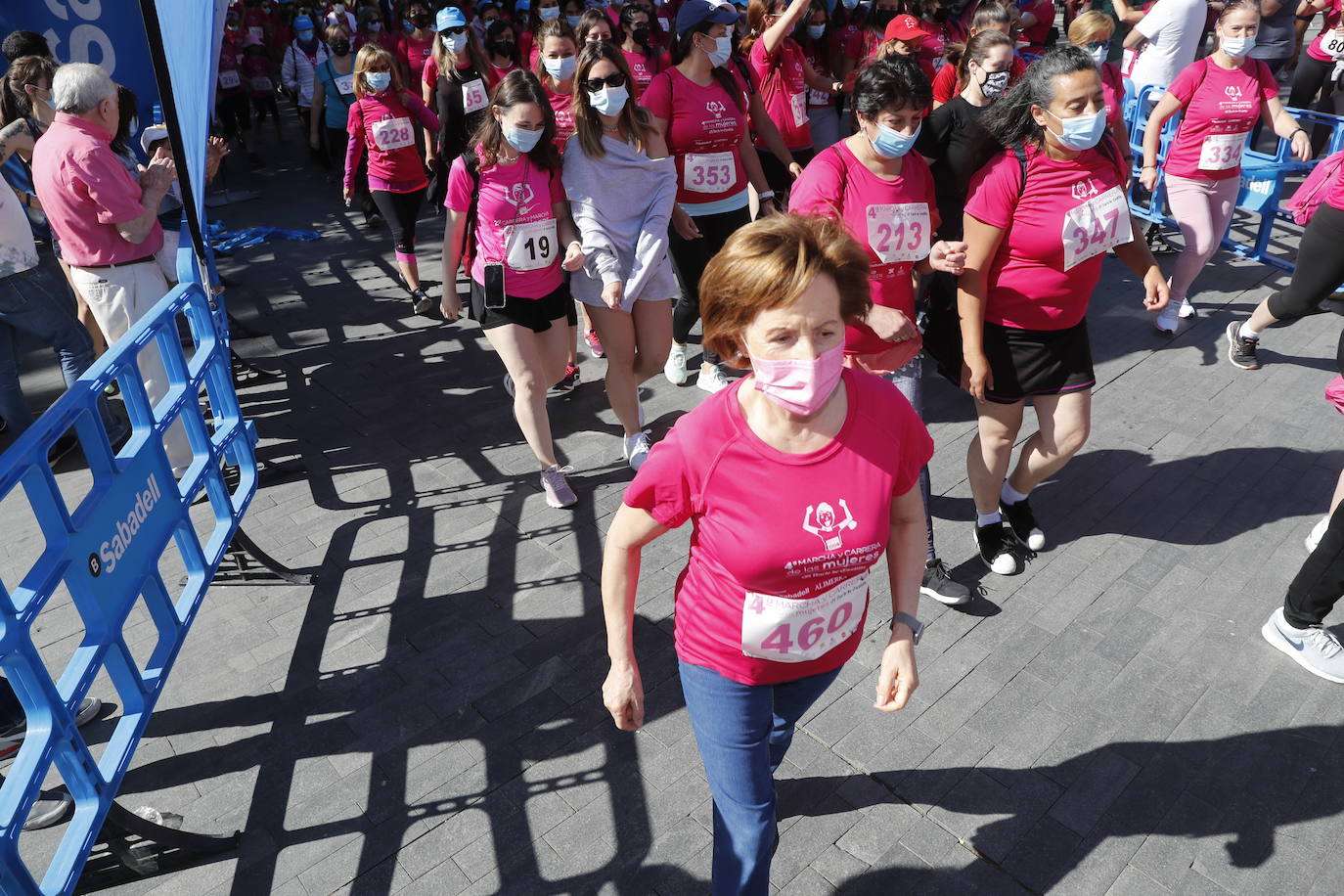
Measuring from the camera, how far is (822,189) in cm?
346

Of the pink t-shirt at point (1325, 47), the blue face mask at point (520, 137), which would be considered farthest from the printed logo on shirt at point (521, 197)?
the pink t-shirt at point (1325, 47)

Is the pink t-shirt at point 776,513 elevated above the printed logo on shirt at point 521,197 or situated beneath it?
situated beneath

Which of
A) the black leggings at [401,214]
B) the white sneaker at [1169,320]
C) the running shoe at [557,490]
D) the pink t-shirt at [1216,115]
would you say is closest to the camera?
the running shoe at [557,490]

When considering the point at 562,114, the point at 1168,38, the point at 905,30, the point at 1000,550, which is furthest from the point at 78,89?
the point at 1168,38

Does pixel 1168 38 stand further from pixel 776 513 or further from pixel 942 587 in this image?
pixel 776 513

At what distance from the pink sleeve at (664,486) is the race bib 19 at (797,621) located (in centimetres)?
25

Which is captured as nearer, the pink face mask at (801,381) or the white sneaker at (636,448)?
the pink face mask at (801,381)

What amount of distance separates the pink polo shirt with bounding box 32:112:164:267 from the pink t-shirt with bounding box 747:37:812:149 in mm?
3657

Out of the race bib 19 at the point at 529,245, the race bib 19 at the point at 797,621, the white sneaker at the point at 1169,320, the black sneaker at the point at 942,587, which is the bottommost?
the black sneaker at the point at 942,587

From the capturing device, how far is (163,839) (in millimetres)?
2779

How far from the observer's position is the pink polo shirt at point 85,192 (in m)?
4.12

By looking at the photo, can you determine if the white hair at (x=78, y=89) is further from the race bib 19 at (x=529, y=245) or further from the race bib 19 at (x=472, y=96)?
the race bib 19 at (x=472, y=96)

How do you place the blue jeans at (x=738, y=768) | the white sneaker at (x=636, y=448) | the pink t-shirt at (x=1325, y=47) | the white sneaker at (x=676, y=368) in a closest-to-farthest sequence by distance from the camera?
the blue jeans at (x=738, y=768) < the white sneaker at (x=636, y=448) < the white sneaker at (x=676, y=368) < the pink t-shirt at (x=1325, y=47)

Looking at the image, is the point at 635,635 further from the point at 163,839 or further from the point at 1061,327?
the point at 1061,327
